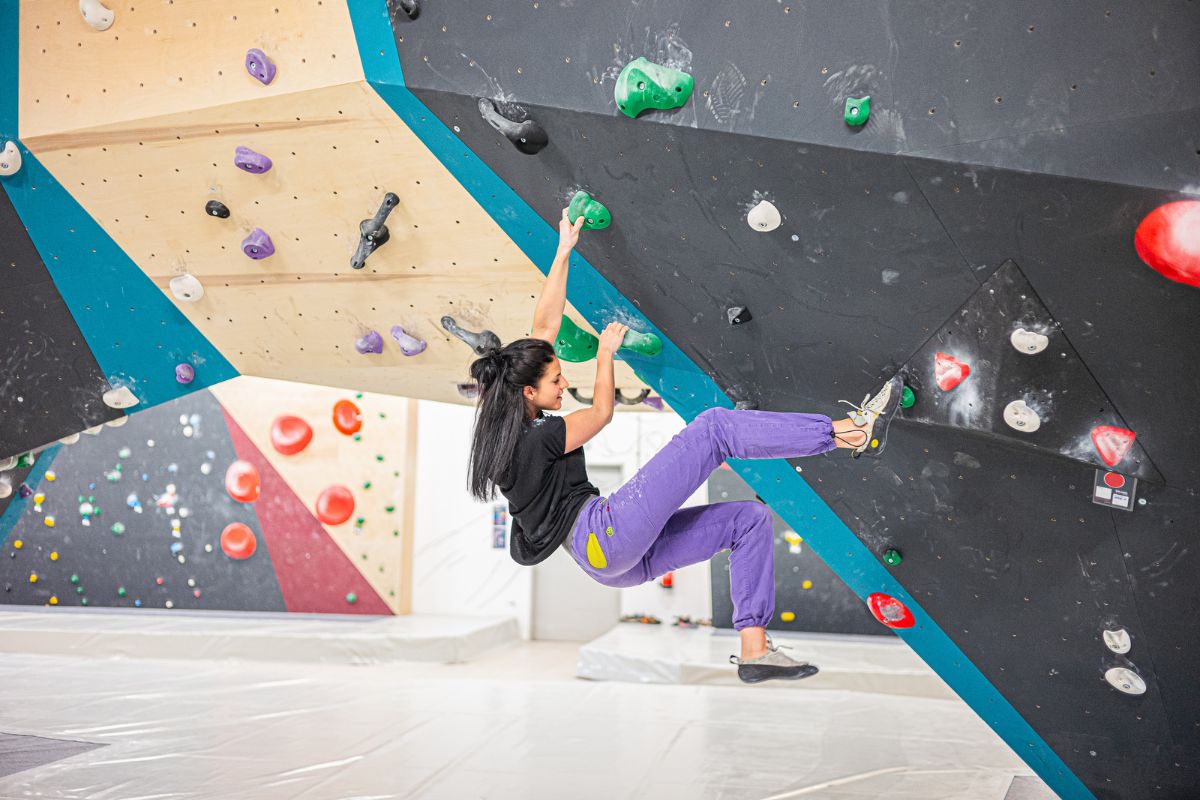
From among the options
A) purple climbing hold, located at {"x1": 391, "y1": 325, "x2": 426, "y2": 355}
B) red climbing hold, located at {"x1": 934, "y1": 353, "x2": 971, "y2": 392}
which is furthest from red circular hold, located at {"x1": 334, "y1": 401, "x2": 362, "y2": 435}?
red climbing hold, located at {"x1": 934, "y1": 353, "x2": 971, "y2": 392}

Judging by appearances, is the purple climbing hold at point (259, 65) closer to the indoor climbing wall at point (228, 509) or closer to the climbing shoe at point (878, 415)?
the climbing shoe at point (878, 415)

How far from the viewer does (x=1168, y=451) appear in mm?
2133

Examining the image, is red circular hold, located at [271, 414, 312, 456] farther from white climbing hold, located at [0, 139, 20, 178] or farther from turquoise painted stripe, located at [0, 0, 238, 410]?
white climbing hold, located at [0, 139, 20, 178]

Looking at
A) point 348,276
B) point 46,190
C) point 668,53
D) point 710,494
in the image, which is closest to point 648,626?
point 710,494

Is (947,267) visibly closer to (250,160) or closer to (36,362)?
(250,160)

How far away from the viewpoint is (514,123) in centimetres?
236

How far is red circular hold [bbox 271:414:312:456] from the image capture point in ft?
25.1

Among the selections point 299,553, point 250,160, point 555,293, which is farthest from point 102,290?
point 299,553

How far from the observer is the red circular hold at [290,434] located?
7656 millimetres

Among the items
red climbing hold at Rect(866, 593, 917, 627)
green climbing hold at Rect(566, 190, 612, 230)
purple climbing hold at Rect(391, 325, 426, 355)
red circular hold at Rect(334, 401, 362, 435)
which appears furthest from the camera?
red circular hold at Rect(334, 401, 362, 435)

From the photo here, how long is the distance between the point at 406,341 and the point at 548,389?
1.27 meters

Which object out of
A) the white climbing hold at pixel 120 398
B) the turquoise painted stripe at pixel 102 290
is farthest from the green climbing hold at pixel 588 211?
the white climbing hold at pixel 120 398

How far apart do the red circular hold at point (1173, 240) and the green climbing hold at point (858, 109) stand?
58 cm

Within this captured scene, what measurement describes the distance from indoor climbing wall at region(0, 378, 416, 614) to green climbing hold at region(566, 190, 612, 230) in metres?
5.54
